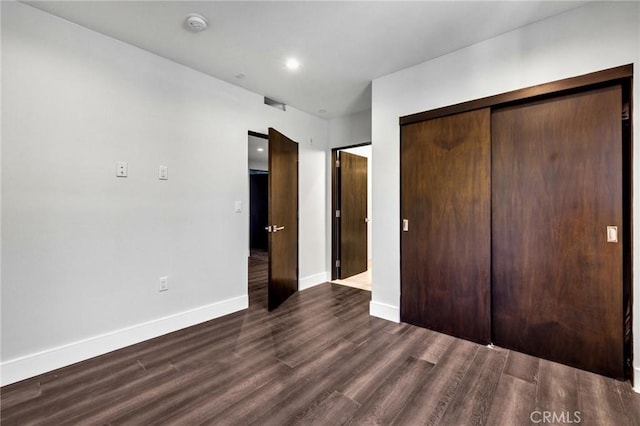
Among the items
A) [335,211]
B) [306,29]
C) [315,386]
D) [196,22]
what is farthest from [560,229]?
[196,22]

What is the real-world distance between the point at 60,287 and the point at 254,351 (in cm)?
149

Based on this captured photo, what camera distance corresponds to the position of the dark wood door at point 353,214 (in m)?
4.45

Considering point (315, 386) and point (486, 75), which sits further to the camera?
point (486, 75)

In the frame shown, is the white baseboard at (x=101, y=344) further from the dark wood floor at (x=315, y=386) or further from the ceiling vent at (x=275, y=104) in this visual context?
the ceiling vent at (x=275, y=104)

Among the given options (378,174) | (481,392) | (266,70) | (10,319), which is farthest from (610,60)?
(10,319)

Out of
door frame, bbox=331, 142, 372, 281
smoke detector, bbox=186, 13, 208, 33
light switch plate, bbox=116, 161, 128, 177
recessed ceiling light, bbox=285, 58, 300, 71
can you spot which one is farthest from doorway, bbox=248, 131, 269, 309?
smoke detector, bbox=186, 13, 208, 33

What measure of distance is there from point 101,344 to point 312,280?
2538 mm

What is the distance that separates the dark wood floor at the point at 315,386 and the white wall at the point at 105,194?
332mm

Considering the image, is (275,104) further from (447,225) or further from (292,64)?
(447,225)

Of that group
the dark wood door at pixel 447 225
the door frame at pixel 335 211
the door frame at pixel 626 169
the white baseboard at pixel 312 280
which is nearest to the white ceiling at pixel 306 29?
the door frame at pixel 626 169

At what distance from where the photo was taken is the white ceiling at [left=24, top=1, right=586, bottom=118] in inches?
75.1

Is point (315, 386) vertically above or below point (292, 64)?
below

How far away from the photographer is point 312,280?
13.7 ft

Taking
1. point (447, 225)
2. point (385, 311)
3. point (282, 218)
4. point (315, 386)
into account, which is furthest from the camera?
point (282, 218)
